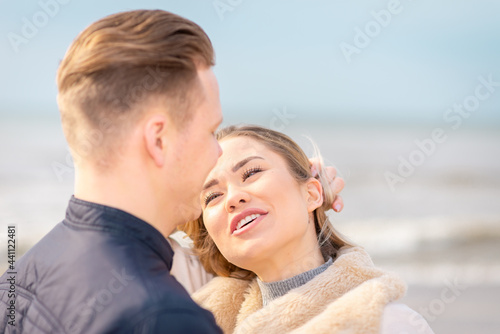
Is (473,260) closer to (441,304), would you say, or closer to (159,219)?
(441,304)

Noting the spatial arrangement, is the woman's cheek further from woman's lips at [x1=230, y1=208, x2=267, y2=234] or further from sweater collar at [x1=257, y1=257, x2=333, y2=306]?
sweater collar at [x1=257, y1=257, x2=333, y2=306]

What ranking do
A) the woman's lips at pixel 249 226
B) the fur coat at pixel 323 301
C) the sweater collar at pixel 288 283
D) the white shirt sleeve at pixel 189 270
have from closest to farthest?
1. the fur coat at pixel 323 301
2. the woman's lips at pixel 249 226
3. the sweater collar at pixel 288 283
4. the white shirt sleeve at pixel 189 270

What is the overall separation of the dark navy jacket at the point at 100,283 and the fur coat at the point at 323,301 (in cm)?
100

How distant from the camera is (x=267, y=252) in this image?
3012 mm

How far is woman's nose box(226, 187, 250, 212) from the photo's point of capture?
3061 millimetres

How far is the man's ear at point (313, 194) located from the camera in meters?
3.33

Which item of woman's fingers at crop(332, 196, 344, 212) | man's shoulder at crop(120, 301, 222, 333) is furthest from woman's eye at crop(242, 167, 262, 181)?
man's shoulder at crop(120, 301, 222, 333)

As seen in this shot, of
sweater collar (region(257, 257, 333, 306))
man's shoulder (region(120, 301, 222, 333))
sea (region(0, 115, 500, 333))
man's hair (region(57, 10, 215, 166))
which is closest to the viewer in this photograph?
man's shoulder (region(120, 301, 222, 333))

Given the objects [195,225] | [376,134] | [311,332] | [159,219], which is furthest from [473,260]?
[376,134]

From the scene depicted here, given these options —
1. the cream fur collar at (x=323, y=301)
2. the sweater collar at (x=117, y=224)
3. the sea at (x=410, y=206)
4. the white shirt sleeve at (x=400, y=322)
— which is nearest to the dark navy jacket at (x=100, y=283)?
the sweater collar at (x=117, y=224)

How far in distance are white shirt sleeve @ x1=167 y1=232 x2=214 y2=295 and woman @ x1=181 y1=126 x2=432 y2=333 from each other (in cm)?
10

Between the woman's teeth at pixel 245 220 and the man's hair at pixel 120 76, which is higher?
the man's hair at pixel 120 76

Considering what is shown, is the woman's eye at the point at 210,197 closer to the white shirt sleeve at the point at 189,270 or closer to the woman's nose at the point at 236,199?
the woman's nose at the point at 236,199

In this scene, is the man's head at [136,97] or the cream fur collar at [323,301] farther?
the cream fur collar at [323,301]
